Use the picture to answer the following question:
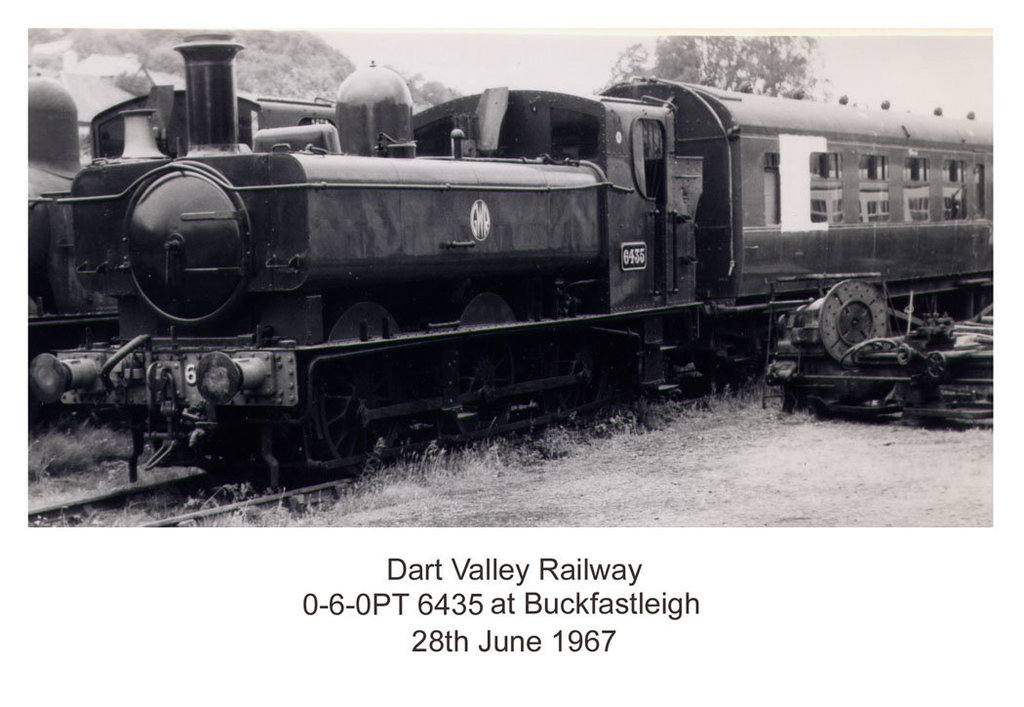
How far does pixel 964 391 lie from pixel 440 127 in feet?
16.2

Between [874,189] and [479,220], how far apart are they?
260 inches

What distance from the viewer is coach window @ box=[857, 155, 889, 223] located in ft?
46.3

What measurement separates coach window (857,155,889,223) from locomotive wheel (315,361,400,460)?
7.01 metres

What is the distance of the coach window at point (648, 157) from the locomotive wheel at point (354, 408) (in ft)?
10.9

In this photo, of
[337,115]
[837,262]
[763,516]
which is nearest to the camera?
[763,516]

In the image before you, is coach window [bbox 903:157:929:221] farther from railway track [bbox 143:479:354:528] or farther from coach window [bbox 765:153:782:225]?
railway track [bbox 143:479:354:528]

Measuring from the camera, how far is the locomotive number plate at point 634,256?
11008 mm

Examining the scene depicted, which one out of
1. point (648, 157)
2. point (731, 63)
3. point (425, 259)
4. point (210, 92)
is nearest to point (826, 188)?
point (731, 63)

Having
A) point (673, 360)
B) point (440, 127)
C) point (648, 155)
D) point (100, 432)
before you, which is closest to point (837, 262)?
point (673, 360)

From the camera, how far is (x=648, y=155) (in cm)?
1153

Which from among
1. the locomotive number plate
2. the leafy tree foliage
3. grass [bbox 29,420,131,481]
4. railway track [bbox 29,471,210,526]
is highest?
the leafy tree foliage

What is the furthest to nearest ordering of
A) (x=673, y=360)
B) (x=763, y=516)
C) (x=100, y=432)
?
(x=673, y=360) < (x=100, y=432) < (x=763, y=516)

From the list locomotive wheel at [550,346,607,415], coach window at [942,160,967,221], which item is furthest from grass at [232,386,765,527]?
coach window at [942,160,967,221]

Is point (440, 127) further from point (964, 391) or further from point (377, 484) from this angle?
point (964, 391)
